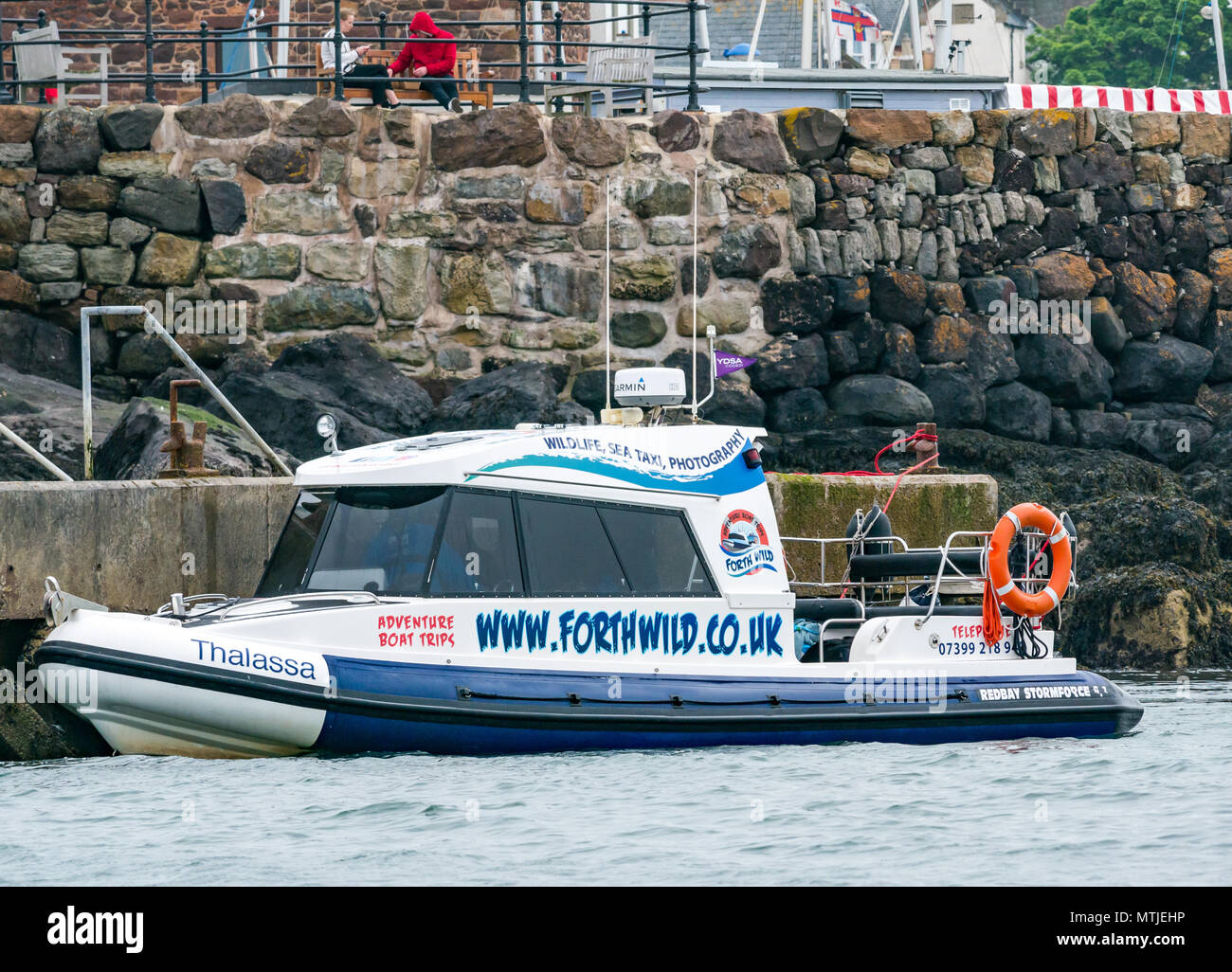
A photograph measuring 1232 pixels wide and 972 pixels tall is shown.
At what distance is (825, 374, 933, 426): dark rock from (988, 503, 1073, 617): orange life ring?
255 inches

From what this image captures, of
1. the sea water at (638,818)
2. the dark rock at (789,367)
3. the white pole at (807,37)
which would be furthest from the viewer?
the white pole at (807,37)

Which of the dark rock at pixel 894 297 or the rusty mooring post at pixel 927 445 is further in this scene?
the dark rock at pixel 894 297

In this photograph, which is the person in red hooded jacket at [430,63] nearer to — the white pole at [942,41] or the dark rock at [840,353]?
the dark rock at [840,353]

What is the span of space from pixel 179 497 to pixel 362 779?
2.58 metres

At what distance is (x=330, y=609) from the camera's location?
9.98 meters

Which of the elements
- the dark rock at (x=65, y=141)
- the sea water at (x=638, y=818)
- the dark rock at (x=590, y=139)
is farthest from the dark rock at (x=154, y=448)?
the dark rock at (x=590, y=139)

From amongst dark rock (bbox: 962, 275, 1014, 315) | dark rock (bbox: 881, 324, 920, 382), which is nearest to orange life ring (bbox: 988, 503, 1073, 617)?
dark rock (bbox: 881, 324, 920, 382)

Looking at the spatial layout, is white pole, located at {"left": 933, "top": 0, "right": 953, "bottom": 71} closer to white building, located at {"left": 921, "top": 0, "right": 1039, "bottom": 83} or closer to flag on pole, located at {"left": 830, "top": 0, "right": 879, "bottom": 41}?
flag on pole, located at {"left": 830, "top": 0, "right": 879, "bottom": 41}

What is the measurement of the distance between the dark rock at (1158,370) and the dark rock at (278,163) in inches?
338

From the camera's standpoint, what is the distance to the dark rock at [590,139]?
1742 cm

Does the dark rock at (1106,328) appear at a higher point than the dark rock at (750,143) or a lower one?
lower

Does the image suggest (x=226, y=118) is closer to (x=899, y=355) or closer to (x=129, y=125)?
(x=129, y=125)

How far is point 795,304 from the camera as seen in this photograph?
712 inches

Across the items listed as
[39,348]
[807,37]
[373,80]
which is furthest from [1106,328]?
[39,348]
